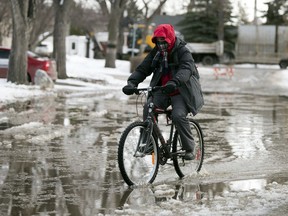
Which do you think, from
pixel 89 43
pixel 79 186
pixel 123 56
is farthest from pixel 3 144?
pixel 89 43

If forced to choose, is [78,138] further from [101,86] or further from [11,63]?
[101,86]

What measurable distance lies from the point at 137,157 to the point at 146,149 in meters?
0.13

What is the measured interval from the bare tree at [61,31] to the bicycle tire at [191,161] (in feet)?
69.4

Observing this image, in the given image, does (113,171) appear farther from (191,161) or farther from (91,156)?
(91,156)

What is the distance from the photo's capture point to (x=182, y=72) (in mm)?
7070

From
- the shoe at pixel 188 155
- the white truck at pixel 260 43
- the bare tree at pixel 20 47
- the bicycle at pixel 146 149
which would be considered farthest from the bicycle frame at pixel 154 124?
the white truck at pixel 260 43

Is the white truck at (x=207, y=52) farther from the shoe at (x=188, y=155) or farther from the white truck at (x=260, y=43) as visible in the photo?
the shoe at (x=188, y=155)

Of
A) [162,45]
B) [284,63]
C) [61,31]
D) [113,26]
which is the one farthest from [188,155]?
[284,63]

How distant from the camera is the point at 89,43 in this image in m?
79.6

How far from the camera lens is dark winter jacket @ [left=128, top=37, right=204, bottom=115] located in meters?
7.17

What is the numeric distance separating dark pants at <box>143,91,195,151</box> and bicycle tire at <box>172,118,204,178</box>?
11 centimetres

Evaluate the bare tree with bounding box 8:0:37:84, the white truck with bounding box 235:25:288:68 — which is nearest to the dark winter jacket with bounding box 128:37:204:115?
the bare tree with bounding box 8:0:37:84

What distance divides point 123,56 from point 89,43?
20336mm

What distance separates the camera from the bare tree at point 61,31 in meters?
28.7
